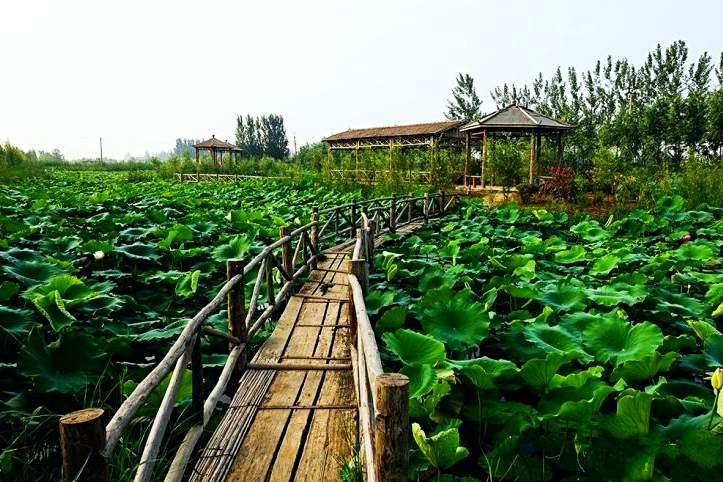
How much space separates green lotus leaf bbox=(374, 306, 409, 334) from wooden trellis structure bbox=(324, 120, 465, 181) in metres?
12.4

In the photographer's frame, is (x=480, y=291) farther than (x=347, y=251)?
No

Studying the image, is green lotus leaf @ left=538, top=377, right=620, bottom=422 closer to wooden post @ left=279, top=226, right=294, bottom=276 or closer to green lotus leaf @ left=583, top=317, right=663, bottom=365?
green lotus leaf @ left=583, top=317, right=663, bottom=365

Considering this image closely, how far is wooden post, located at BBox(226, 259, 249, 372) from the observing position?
10.6ft

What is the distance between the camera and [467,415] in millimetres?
2236

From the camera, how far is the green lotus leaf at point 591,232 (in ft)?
23.3

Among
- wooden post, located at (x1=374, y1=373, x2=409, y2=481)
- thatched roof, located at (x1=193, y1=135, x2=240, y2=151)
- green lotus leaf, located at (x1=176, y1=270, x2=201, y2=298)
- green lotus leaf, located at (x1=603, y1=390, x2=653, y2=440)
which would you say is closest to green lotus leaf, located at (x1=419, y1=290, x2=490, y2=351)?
green lotus leaf, located at (x1=603, y1=390, x2=653, y2=440)

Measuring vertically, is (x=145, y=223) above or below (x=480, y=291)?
above

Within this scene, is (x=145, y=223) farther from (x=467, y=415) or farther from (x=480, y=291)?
(x=467, y=415)

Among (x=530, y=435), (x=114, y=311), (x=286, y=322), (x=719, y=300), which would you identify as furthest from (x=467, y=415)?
(x=114, y=311)

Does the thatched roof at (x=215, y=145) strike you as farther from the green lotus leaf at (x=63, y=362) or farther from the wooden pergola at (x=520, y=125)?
the green lotus leaf at (x=63, y=362)

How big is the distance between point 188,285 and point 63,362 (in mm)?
1859

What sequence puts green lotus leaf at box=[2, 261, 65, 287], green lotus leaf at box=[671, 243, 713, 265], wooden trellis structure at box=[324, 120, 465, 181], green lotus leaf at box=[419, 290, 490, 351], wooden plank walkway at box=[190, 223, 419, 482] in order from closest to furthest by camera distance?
wooden plank walkway at box=[190, 223, 419, 482] → green lotus leaf at box=[419, 290, 490, 351] → green lotus leaf at box=[2, 261, 65, 287] → green lotus leaf at box=[671, 243, 713, 265] → wooden trellis structure at box=[324, 120, 465, 181]

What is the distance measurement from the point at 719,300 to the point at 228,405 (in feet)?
11.6

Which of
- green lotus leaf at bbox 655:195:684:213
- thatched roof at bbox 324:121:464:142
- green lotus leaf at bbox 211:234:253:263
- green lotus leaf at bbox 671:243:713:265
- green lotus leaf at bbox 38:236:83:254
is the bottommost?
green lotus leaf at bbox 671:243:713:265
